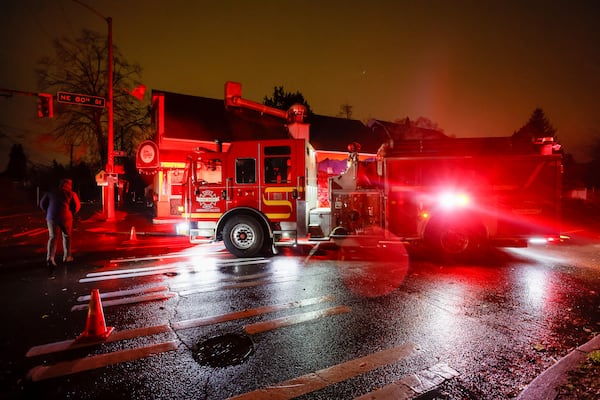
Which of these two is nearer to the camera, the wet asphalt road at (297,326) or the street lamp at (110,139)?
the wet asphalt road at (297,326)

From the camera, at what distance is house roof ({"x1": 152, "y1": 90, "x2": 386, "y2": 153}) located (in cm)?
1992

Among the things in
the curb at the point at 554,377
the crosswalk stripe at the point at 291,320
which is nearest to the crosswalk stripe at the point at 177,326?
the crosswalk stripe at the point at 291,320

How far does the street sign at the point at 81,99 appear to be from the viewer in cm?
1480

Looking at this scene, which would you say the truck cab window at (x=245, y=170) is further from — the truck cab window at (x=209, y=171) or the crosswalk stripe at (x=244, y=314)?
the crosswalk stripe at (x=244, y=314)

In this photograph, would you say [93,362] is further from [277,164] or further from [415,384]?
[277,164]

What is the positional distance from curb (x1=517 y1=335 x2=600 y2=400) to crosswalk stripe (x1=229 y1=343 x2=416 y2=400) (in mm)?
1113

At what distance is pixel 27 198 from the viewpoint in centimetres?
4006

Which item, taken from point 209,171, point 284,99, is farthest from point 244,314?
point 284,99

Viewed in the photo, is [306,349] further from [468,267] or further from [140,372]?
[468,267]

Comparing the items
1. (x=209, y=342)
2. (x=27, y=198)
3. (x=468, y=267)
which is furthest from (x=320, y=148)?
(x=27, y=198)

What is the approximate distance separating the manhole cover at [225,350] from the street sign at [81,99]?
1556 centimetres

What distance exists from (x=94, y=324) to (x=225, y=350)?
1737mm

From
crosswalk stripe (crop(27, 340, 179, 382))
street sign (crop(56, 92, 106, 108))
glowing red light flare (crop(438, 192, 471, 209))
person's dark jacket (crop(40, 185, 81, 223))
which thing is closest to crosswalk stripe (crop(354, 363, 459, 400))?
Result: crosswalk stripe (crop(27, 340, 179, 382))

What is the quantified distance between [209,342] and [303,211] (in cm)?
466
